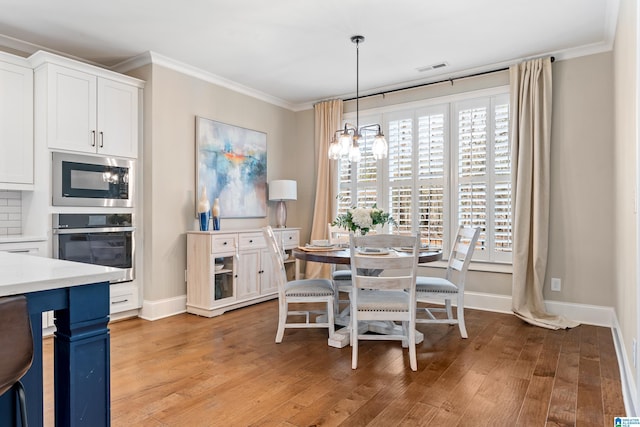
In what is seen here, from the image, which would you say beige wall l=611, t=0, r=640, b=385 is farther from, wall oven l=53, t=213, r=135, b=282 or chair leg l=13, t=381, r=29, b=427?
wall oven l=53, t=213, r=135, b=282

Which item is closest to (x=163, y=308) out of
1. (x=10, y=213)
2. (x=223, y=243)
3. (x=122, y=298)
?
(x=122, y=298)

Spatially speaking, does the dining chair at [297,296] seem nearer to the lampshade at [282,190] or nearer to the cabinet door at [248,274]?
the cabinet door at [248,274]

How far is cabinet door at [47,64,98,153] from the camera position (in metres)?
3.48

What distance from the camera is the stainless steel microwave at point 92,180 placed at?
11.6ft

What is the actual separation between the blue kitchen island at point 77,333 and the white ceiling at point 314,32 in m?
2.50

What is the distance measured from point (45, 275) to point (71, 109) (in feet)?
9.58

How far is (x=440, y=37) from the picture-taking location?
3641 mm

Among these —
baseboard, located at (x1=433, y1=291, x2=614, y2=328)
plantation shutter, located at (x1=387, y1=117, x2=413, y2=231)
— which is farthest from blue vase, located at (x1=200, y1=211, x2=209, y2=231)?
baseboard, located at (x1=433, y1=291, x2=614, y2=328)

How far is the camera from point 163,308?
4.13 metres

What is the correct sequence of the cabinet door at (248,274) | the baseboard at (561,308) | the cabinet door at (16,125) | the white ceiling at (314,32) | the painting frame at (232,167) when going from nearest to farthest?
1. the white ceiling at (314,32)
2. the cabinet door at (16,125)
3. the baseboard at (561,308)
4. the cabinet door at (248,274)
5. the painting frame at (232,167)

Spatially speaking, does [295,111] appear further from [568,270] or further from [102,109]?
[568,270]

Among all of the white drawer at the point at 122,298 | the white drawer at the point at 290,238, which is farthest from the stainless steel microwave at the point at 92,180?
the white drawer at the point at 290,238

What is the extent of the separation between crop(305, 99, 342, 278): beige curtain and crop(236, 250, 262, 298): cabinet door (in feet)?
3.25

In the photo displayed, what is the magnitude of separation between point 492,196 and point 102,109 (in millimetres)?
4091
